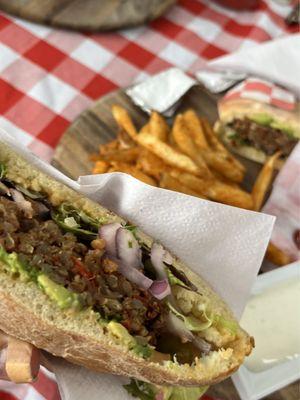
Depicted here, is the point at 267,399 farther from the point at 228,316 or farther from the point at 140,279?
the point at 140,279

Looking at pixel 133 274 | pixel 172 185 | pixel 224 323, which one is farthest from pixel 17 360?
pixel 172 185

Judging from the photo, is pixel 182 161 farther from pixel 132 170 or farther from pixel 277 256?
pixel 277 256

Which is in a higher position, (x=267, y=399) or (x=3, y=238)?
(x=3, y=238)

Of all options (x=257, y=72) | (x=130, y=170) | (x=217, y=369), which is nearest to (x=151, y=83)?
(x=257, y=72)

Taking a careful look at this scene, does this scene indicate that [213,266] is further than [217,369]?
Yes

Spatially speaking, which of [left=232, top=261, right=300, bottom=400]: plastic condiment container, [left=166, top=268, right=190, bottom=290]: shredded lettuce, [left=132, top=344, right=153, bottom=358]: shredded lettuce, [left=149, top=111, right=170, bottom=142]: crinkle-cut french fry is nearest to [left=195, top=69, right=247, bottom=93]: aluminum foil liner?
[left=149, top=111, right=170, bottom=142]: crinkle-cut french fry

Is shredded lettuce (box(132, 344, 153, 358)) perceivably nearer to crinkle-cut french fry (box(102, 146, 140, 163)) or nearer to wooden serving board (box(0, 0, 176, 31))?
crinkle-cut french fry (box(102, 146, 140, 163))

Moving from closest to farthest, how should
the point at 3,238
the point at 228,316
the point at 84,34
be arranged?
the point at 3,238 → the point at 228,316 → the point at 84,34
